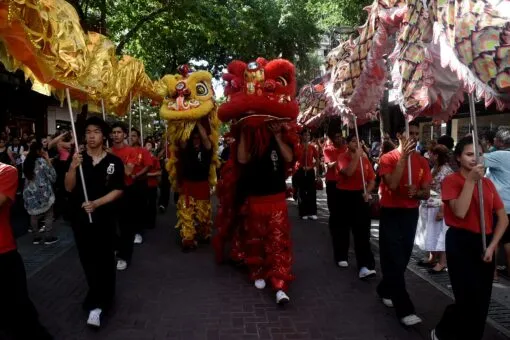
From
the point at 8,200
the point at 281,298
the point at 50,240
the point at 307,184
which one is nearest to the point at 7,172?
the point at 8,200

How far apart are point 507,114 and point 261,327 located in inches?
451

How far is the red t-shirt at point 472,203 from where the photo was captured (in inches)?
122

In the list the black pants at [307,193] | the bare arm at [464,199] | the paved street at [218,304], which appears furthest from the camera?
the black pants at [307,193]

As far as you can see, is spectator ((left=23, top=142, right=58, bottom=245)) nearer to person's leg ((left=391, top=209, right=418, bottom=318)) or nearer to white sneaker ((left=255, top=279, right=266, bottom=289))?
white sneaker ((left=255, top=279, right=266, bottom=289))

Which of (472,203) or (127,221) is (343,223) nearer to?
(472,203)

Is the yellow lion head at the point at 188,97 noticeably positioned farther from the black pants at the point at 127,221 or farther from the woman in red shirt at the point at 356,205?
the woman in red shirt at the point at 356,205

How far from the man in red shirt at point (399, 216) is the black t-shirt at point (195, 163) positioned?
10.00ft

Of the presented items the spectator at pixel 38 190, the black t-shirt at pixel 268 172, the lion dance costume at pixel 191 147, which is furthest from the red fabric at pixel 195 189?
the spectator at pixel 38 190

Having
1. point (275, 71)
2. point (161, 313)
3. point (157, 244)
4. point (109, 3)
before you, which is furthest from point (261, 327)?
point (109, 3)

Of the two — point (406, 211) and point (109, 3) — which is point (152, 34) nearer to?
point (109, 3)

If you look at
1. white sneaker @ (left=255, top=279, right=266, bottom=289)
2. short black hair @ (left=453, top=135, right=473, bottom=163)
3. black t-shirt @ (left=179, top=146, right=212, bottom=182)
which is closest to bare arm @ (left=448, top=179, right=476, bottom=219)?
short black hair @ (left=453, top=135, right=473, bottom=163)

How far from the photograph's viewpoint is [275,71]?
467 centimetres

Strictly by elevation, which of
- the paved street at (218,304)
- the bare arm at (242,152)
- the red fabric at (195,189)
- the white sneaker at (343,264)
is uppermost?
the bare arm at (242,152)

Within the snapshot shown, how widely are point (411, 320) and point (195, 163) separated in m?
3.71
